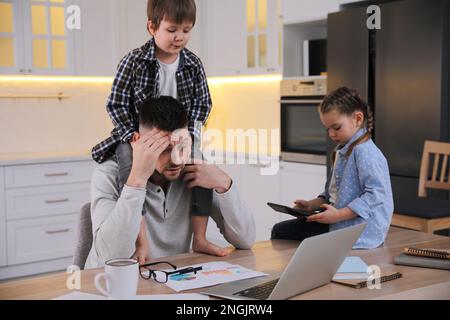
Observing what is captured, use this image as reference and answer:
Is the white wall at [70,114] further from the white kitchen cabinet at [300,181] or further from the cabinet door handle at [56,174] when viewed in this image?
the white kitchen cabinet at [300,181]

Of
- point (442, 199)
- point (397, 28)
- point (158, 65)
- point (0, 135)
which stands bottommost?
point (442, 199)

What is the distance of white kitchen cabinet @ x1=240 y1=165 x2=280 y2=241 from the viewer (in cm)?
475

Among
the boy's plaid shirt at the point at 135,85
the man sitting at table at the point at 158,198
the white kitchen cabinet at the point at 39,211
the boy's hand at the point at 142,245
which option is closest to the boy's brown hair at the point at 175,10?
the boy's plaid shirt at the point at 135,85

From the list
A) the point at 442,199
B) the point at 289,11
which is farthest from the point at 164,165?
the point at 289,11

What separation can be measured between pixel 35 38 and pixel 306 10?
211 centimetres

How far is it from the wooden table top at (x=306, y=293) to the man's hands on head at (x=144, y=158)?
248 mm

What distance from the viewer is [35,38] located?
4797 millimetres

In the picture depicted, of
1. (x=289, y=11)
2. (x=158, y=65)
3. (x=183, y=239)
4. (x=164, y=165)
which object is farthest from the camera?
(x=289, y=11)

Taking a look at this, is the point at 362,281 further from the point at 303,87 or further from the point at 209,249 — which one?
the point at 303,87

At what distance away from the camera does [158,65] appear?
2.25 m

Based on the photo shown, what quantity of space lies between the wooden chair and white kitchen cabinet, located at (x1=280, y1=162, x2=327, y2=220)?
0.88 meters
